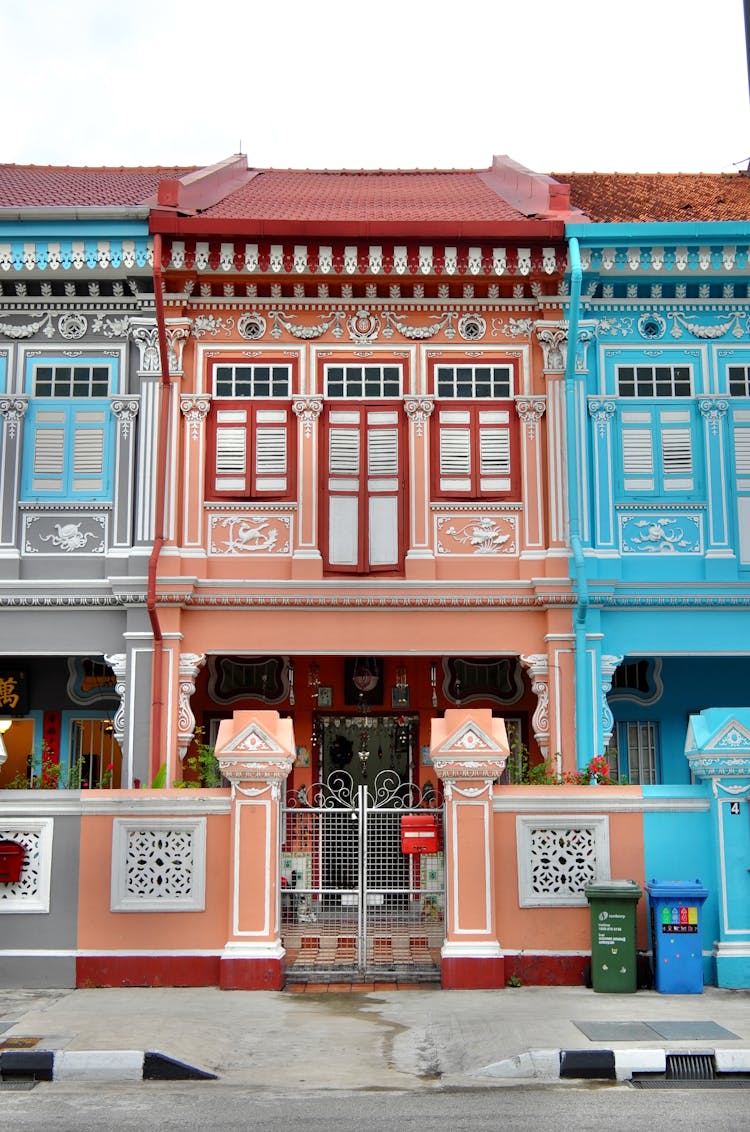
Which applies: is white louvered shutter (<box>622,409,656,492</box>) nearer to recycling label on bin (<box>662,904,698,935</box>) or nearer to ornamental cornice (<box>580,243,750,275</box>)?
ornamental cornice (<box>580,243,750,275</box>)

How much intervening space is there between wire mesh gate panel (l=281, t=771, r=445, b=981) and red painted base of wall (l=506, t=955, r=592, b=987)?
2.31 feet

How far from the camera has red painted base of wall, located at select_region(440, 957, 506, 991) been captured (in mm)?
10680

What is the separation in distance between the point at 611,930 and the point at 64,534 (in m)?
7.96

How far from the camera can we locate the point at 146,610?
14.7 meters

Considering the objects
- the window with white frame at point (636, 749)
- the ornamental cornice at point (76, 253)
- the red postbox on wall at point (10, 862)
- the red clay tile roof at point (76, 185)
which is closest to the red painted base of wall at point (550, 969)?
the red postbox on wall at point (10, 862)

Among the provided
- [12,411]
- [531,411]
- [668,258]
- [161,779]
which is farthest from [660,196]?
[161,779]

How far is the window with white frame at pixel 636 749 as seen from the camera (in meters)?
16.6

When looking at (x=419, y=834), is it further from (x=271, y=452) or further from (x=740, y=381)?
(x=740, y=381)

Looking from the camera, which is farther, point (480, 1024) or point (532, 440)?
point (532, 440)

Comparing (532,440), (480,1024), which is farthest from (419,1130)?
(532,440)

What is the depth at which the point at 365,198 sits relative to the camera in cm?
1766

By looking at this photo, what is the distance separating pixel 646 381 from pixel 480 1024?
872 cm

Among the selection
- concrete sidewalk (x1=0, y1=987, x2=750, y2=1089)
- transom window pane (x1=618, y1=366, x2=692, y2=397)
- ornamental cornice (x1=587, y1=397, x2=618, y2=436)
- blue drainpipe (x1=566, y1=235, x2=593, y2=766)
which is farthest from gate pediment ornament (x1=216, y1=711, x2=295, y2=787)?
transom window pane (x1=618, y1=366, x2=692, y2=397)

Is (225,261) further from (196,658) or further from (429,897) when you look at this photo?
(429,897)
